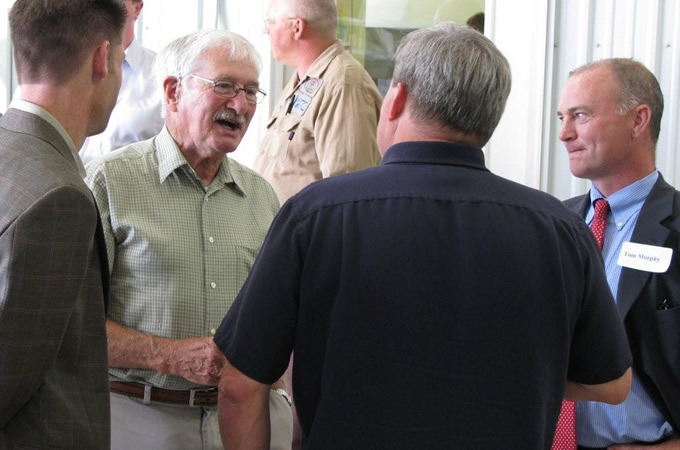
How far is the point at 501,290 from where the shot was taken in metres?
1.63

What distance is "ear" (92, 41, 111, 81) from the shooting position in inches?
65.5

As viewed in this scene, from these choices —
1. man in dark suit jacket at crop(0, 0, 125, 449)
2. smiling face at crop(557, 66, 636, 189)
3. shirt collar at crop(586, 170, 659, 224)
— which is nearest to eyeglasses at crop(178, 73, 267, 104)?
man in dark suit jacket at crop(0, 0, 125, 449)

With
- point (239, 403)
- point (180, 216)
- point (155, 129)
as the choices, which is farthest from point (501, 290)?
point (155, 129)

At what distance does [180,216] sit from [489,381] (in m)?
0.99

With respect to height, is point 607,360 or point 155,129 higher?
point 155,129

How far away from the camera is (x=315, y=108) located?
3.55 m

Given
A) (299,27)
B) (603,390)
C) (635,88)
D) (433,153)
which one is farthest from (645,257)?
(299,27)

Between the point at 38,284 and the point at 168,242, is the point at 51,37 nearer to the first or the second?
the point at 38,284

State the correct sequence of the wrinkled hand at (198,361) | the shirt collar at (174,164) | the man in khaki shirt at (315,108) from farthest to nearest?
the man in khaki shirt at (315,108) < the shirt collar at (174,164) < the wrinkled hand at (198,361)

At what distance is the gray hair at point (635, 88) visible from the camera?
2824 mm

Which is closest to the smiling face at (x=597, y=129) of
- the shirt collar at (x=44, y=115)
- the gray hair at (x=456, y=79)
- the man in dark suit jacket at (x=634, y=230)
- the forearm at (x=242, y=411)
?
the man in dark suit jacket at (x=634, y=230)

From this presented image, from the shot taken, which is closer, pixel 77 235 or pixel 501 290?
pixel 77 235

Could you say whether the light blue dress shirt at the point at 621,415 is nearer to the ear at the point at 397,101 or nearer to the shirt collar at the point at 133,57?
the ear at the point at 397,101

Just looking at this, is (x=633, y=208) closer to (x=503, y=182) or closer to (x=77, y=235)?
(x=503, y=182)
